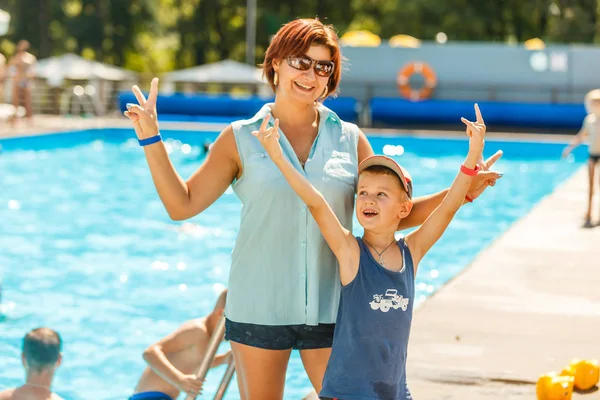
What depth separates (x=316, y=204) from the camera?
2.90 meters

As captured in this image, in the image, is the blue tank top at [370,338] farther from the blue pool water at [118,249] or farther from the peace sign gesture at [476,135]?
the blue pool water at [118,249]

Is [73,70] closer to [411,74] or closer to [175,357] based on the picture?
[411,74]

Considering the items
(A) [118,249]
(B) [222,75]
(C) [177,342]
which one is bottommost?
(A) [118,249]

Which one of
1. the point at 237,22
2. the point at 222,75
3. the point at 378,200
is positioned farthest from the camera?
the point at 237,22

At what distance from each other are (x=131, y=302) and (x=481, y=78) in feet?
66.7

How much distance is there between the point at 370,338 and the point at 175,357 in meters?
1.87

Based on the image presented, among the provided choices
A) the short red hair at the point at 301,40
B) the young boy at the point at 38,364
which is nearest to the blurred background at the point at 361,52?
the young boy at the point at 38,364

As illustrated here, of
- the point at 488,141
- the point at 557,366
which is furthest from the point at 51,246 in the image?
the point at 488,141

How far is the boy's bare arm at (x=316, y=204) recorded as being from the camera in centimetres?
286

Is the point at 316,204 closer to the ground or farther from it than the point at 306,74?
closer to the ground

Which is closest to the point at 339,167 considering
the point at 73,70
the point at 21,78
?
the point at 21,78

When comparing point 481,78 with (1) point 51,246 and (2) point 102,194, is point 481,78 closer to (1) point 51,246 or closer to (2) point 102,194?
(2) point 102,194

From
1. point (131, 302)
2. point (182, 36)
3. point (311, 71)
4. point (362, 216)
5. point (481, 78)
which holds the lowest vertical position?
point (131, 302)

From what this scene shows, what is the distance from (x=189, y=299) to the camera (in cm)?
905
